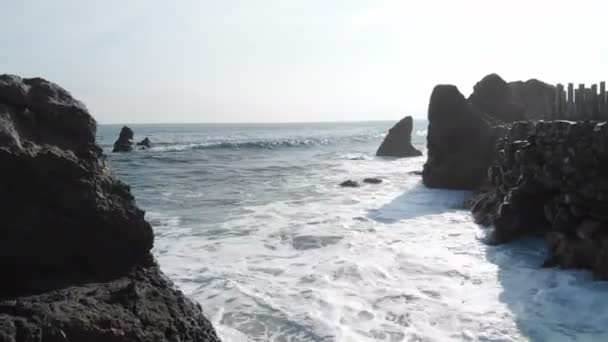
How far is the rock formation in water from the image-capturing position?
137 inches

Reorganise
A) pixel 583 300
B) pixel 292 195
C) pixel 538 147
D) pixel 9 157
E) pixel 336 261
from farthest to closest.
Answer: pixel 292 195, pixel 538 147, pixel 336 261, pixel 583 300, pixel 9 157

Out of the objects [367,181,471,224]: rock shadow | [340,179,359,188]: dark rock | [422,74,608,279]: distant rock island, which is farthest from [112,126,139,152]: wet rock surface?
[422,74,608,279]: distant rock island

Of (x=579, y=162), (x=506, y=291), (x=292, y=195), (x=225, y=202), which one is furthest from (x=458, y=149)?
(x=506, y=291)

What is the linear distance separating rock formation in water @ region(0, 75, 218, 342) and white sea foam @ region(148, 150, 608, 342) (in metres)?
1.83

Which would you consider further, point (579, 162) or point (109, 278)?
point (579, 162)

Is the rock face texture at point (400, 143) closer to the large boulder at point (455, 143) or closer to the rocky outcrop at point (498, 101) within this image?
the rocky outcrop at point (498, 101)

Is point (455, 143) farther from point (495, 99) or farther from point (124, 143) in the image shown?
point (124, 143)

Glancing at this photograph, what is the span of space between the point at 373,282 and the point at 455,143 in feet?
43.6

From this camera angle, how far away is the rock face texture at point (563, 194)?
7.52 m

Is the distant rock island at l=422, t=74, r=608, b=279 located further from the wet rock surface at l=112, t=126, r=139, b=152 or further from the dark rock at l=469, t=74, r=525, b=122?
the wet rock surface at l=112, t=126, r=139, b=152

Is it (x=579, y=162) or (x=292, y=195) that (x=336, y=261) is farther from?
(x=292, y=195)

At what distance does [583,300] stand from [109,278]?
5.78m

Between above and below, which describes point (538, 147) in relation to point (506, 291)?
above

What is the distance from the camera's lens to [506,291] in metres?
7.26
